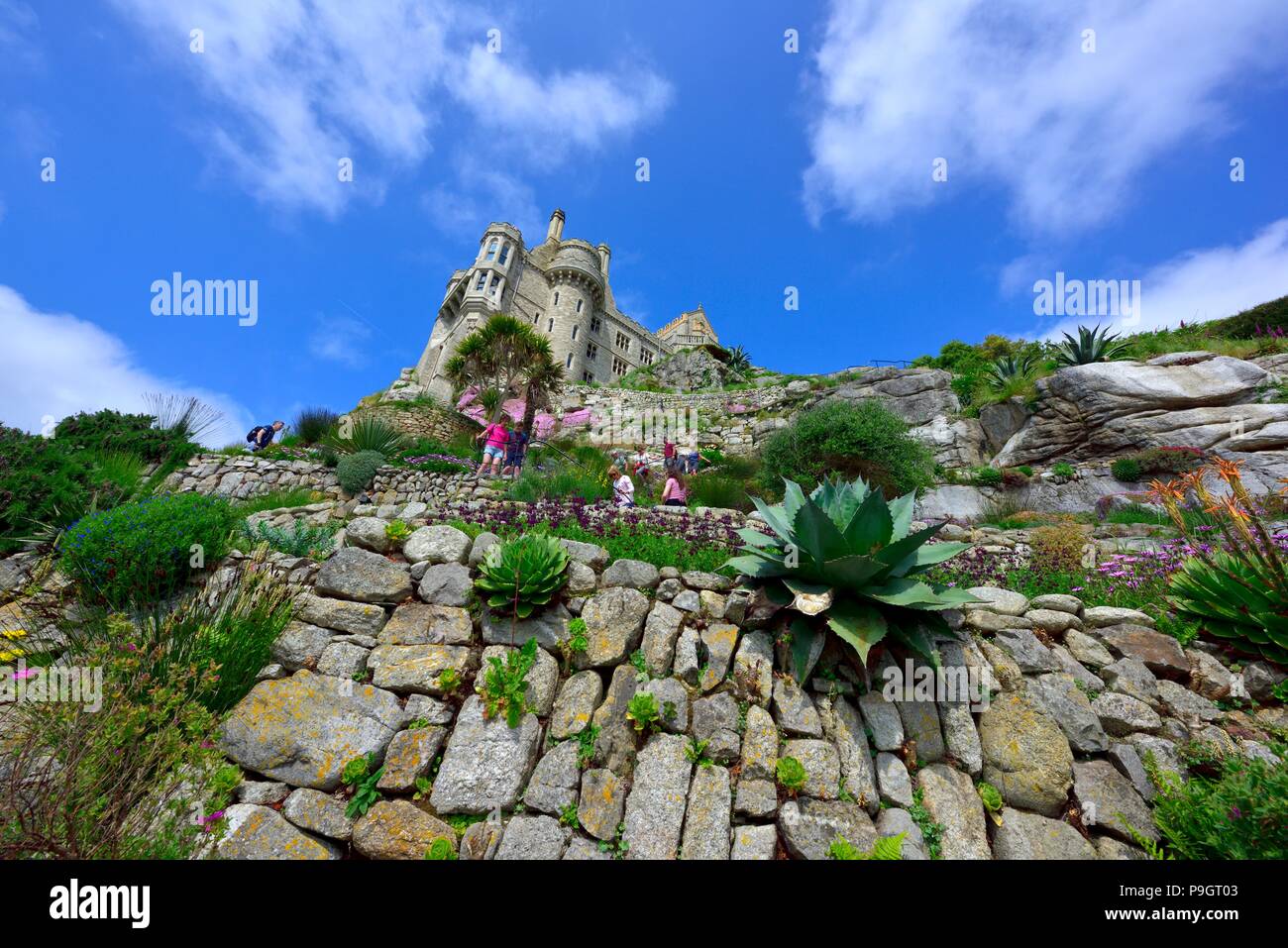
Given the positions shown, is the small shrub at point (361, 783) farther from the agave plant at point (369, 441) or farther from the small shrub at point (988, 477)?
the small shrub at point (988, 477)

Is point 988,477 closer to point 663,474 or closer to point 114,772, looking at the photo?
point 663,474

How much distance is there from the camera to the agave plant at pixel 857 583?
10.5 ft

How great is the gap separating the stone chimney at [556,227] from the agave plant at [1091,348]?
48.1 meters

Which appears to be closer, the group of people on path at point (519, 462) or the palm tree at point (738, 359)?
the group of people on path at point (519, 462)

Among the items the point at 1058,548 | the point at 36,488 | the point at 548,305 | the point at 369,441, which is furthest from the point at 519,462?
the point at 548,305

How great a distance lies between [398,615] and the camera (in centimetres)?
397

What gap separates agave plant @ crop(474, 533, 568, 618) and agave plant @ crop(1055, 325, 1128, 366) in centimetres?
1741

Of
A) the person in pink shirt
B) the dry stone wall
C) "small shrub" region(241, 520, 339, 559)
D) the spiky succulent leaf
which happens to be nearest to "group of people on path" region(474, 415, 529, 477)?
the person in pink shirt

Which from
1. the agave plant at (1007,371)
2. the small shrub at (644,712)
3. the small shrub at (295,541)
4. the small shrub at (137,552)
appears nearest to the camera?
the small shrub at (644,712)

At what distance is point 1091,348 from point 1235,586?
13.8 meters

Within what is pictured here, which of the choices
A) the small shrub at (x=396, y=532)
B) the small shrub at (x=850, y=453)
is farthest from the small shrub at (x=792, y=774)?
the small shrub at (x=850, y=453)

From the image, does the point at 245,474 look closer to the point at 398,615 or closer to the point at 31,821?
the point at 398,615

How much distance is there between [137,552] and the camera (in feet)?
13.4
